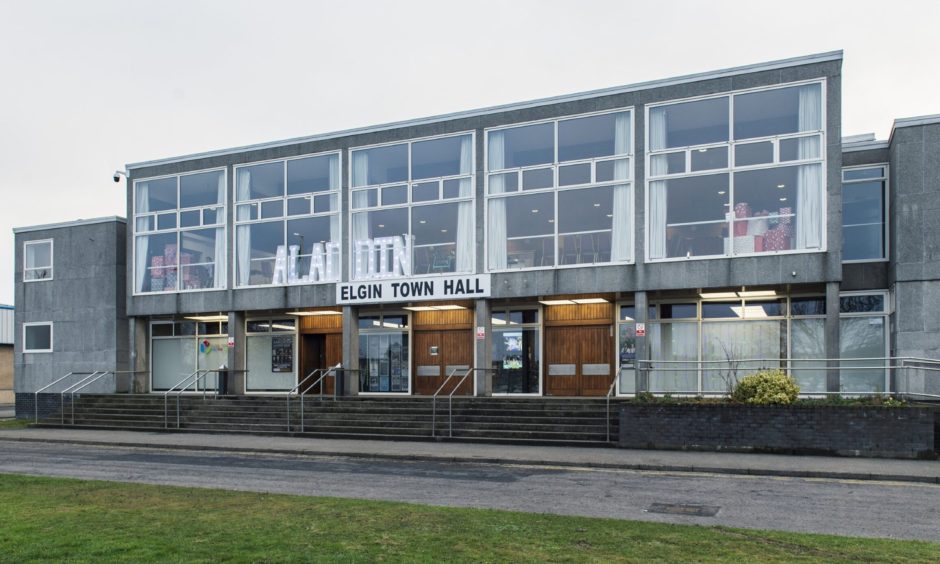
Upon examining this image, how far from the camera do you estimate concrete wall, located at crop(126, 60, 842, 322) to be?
18.3 metres

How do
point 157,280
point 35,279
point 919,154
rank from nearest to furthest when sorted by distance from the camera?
1. point 919,154
2. point 157,280
3. point 35,279

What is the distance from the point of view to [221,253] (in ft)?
84.0

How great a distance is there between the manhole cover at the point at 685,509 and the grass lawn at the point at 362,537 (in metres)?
1.27

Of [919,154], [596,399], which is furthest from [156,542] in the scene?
[919,154]

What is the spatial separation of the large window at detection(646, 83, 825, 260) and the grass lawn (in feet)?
39.7

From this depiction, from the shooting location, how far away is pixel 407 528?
8.15 m

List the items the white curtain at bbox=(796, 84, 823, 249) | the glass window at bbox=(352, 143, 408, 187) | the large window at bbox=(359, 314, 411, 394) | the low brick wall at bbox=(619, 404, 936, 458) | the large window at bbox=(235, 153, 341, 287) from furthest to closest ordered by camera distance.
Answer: the large window at bbox=(359, 314, 411, 394) → the large window at bbox=(235, 153, 341, 287) → the glass window at bbox=(352, 143, 408, 187) → the white curtain at bbox=(796, 84, 823, 249) → the low brick wall at bbox=(619, 404, 936, 458)

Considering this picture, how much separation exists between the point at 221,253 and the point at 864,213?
19.0 m

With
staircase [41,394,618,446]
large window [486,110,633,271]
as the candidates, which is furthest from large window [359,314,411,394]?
large window [486,110,633,271]

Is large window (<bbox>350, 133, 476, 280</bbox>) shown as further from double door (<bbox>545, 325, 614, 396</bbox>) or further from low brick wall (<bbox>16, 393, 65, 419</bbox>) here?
→ low brick wall (<bbox>16, 393, 65, 419</bbox>)

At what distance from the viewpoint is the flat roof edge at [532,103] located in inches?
733

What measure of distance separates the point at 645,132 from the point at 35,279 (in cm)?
2294

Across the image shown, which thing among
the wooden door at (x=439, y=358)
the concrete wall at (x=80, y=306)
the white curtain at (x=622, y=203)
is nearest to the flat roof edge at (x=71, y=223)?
the concrete wall at (x=80, y=306)

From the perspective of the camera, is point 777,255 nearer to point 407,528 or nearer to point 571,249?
point 571,249
